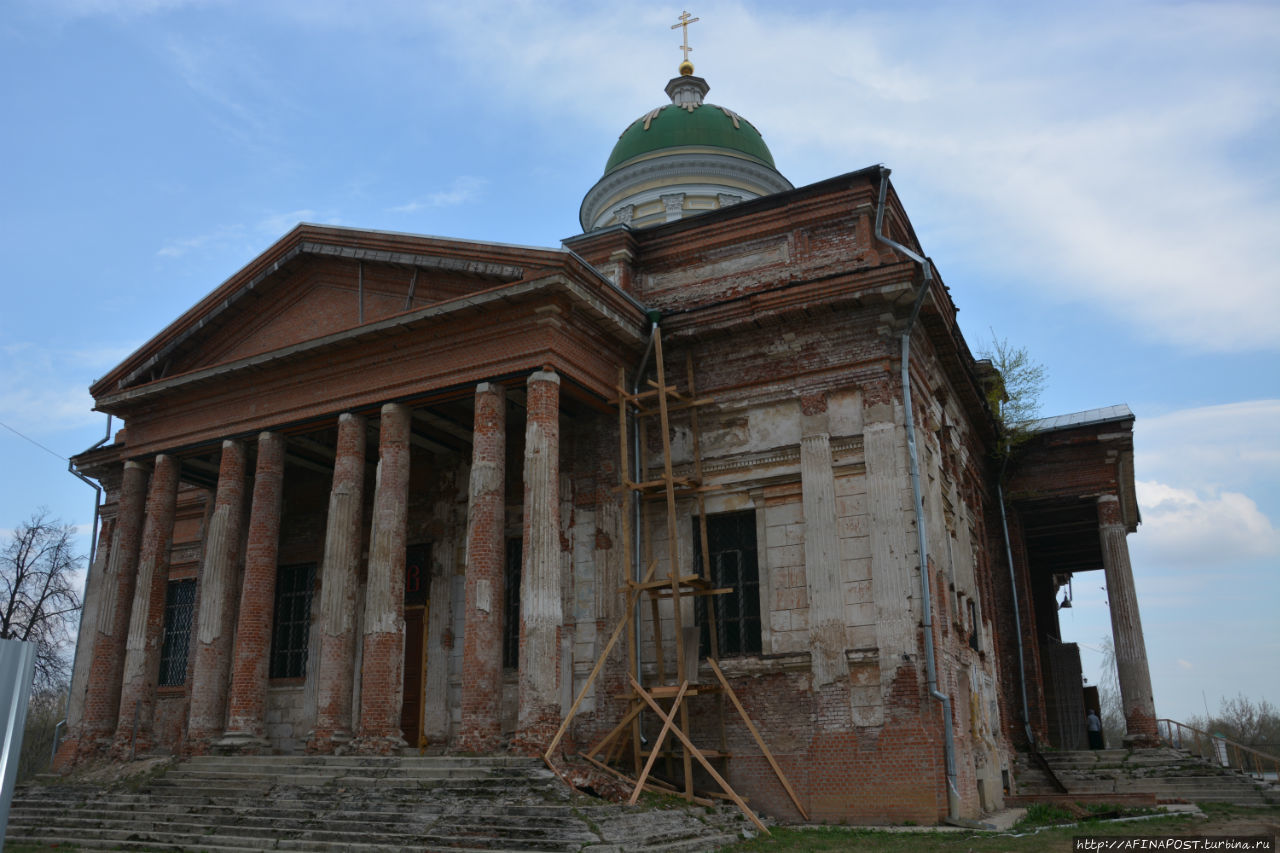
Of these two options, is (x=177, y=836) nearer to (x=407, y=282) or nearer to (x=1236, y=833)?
(x=407, y=282)

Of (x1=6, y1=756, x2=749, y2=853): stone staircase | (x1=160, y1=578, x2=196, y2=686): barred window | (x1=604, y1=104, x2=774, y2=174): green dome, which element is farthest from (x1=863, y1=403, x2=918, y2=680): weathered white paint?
(x1=160, y1=578, x2=196, y2=686): barred window

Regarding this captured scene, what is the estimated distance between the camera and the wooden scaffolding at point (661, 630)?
45.2 ft

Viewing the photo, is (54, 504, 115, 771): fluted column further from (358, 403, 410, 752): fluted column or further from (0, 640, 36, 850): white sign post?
(0, 640, 36, 850): white sign post

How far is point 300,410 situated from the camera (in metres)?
16.9

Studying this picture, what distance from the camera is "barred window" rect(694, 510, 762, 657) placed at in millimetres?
15430

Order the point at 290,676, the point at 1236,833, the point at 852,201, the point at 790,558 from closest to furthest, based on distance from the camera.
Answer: the point at 1236,833 < the point at 790,558 < the point at 852,201 < the point at 290,676

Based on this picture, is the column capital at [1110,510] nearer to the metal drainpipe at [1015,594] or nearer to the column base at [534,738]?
the metal drainpipe at [1015,594]

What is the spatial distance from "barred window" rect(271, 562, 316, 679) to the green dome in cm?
1284

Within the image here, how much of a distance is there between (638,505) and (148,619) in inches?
349

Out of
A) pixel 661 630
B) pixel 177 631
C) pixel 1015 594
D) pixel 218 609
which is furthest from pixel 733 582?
pixel 177 631

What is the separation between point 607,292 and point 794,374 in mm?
3182

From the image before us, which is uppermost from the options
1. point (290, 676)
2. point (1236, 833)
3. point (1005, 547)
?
point (1005, 547)

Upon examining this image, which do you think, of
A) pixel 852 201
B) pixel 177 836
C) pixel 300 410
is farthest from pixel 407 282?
pixel 177 836

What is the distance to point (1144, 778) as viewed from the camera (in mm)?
19141
